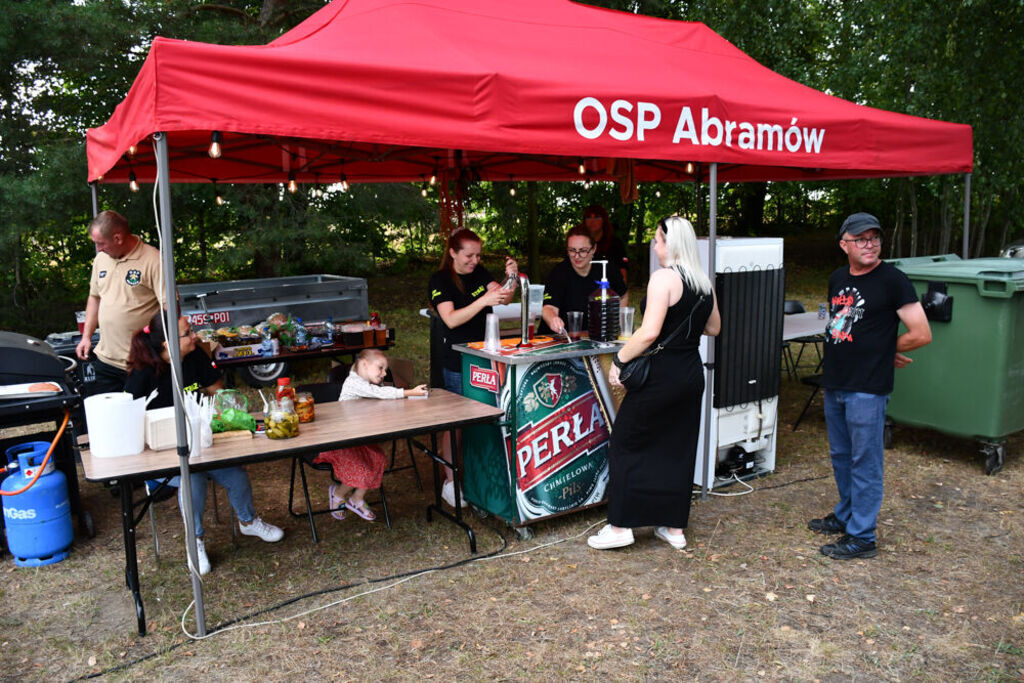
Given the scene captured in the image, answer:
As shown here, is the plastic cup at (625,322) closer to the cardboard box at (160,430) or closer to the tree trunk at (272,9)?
the cardboard box at (160,430)

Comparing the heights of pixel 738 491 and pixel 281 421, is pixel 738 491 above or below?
below

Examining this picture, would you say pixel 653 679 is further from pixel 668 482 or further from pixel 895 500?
pixel 895 500

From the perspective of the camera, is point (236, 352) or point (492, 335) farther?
point (236, 352)

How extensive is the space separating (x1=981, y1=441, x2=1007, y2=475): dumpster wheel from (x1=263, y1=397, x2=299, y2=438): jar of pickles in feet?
14.3

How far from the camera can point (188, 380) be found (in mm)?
3953

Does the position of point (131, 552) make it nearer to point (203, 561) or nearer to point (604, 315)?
point (203, 561)

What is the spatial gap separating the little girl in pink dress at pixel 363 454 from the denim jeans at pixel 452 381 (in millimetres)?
336

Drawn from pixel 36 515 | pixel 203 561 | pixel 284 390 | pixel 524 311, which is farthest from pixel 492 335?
pixel 36 515

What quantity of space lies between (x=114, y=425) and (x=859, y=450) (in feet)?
11.0

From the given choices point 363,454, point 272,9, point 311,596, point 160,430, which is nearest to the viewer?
point 160,430

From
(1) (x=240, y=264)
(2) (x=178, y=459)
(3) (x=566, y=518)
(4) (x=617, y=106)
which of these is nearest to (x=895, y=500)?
(3) (x=566, y=518)

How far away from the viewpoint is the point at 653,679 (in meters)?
2.83

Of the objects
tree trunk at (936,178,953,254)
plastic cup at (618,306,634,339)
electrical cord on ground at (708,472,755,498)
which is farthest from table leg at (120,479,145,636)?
tree trunk at (936,178,953,254)

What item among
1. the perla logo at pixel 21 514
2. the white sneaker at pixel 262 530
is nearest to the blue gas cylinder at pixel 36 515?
the perla logo at pixel 21 514
